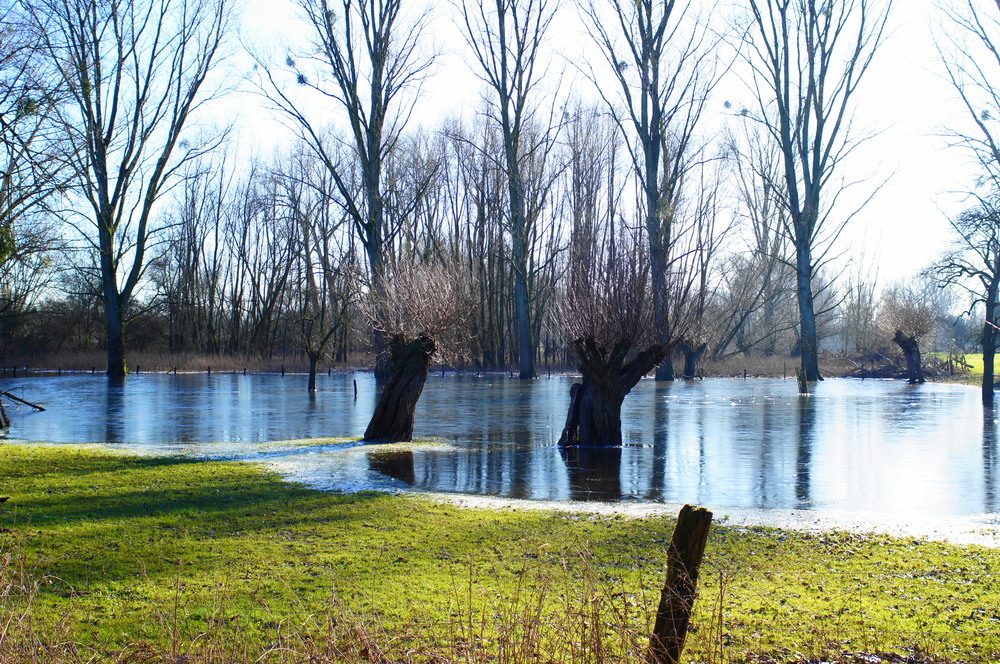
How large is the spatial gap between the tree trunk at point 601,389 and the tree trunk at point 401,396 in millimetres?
2934

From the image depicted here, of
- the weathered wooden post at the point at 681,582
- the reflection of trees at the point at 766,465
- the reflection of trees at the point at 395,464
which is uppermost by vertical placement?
the weathered wooden post at the point at 681,582

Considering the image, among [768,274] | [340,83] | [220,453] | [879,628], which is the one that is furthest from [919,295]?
[879,628]

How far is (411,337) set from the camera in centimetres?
1742

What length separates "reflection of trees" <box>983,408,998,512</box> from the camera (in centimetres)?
1080

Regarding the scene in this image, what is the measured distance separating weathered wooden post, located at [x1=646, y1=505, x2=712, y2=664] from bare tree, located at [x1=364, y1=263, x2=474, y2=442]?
40.1ft

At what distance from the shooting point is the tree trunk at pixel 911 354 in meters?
40.6

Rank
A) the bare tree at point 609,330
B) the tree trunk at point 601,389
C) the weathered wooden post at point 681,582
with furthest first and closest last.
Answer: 1. the tree trunk at point 601,389
2. the bare tree at point 609,330
3. the weathered wooden post at point 681,582

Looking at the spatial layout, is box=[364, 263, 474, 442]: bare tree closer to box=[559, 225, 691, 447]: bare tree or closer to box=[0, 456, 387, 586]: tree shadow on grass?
box=[559, 225, 691, 447]: bare tree

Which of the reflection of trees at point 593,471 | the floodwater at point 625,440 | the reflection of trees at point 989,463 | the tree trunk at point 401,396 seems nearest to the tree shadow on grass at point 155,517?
the floodwater at point 625,440

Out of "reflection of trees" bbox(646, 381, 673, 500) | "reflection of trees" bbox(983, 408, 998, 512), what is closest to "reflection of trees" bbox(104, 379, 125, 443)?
"reflection of trees" bbox(646, 381, 673, 500)

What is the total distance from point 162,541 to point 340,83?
89.5ft

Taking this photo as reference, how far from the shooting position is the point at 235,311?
62.3 meters

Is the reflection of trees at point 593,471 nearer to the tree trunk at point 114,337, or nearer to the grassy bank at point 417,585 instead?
the grassy bank at point 417,585

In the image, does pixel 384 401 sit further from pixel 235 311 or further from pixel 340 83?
pixel 235 311
